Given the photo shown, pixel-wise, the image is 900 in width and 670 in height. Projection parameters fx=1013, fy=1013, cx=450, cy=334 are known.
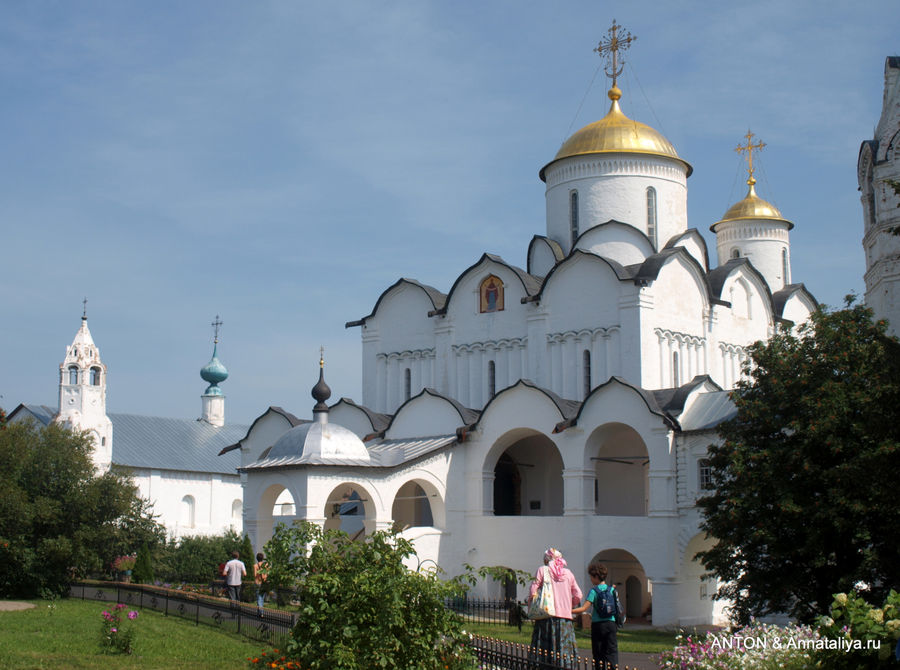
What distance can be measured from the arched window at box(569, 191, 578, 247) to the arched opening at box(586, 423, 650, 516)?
5.97m

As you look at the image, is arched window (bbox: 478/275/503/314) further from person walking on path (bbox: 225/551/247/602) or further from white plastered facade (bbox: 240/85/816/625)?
person walking on path (bbox: 225/551/247/602)

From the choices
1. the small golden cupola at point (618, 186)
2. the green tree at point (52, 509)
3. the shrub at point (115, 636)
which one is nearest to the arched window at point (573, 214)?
the small golden cupola at point (618, 186)

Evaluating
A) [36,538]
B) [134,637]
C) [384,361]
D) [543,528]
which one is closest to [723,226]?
[384,361]

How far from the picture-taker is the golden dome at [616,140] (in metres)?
26.3

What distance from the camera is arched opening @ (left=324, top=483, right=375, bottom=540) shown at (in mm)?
21875

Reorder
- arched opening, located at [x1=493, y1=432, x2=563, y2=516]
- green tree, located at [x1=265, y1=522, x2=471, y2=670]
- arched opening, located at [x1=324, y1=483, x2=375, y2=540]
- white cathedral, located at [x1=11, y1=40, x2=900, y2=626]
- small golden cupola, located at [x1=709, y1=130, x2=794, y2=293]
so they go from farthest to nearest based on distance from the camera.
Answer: small golden cupola, located at [x1=709, y1=130, x2=794, y2=293] → arched opening, located at [x1=493, y1=432, x2=563, y2=516] → arched opening, located at [x1=324, y1=483, x2=375, y2=540] → white cathedral, located at [x1=11, y1=40, x2=900, y2=626] → green tree, located at [x1=265, y1=522, x2=471, y2=670]

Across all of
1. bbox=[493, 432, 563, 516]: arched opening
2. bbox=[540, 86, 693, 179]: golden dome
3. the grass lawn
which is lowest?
the grass lawn

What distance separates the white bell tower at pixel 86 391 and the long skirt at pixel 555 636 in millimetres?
29859

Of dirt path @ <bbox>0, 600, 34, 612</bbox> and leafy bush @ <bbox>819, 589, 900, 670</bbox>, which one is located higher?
leafy bush @ <bbox>819, 589, 900, 670</bbox>

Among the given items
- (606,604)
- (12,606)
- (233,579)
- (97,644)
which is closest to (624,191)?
(233,579)

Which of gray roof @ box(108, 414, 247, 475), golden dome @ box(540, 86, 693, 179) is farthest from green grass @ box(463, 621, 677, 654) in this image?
gray roof @ box(108, 414, 247, 475)

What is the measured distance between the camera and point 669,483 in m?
19.8

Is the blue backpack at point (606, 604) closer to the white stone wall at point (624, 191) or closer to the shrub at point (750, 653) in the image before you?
the shrub at point (750, 653)

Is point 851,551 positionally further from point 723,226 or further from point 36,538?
point 723,226
